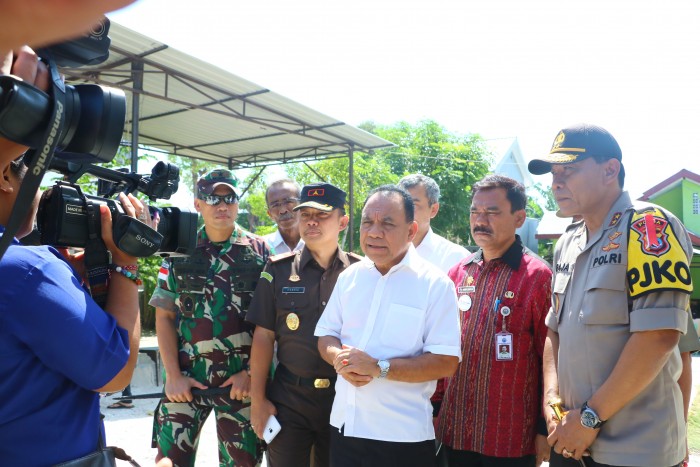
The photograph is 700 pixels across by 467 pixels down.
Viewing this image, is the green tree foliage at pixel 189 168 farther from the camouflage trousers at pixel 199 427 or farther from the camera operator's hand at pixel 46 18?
the camera operator's hand at pixel 46 18

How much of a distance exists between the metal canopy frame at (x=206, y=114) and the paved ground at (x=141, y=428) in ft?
8.69

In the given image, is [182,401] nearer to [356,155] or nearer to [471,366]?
[471,366]

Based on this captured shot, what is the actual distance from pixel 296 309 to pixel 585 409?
5.28 feet

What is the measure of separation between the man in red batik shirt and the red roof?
71.5 ft

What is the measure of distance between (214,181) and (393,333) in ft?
5.46

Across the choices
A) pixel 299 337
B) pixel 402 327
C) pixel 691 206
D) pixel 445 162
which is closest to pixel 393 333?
pixel 402 327

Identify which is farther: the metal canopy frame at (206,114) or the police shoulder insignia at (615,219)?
the metal canopy frame at (206,114)

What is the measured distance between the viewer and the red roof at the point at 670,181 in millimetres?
21119

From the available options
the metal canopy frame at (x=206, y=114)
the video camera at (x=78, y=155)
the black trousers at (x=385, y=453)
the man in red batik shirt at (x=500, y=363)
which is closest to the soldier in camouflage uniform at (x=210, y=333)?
the black trousers at (x=385, y=453)

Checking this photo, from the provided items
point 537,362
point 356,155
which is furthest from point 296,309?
point 356,155

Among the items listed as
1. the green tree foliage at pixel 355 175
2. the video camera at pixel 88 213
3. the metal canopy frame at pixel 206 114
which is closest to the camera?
the video camera at pixel 88 213

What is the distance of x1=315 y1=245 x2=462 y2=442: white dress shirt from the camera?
242 centimetres

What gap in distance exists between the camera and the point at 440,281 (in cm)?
260

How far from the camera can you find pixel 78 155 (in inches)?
50.7
